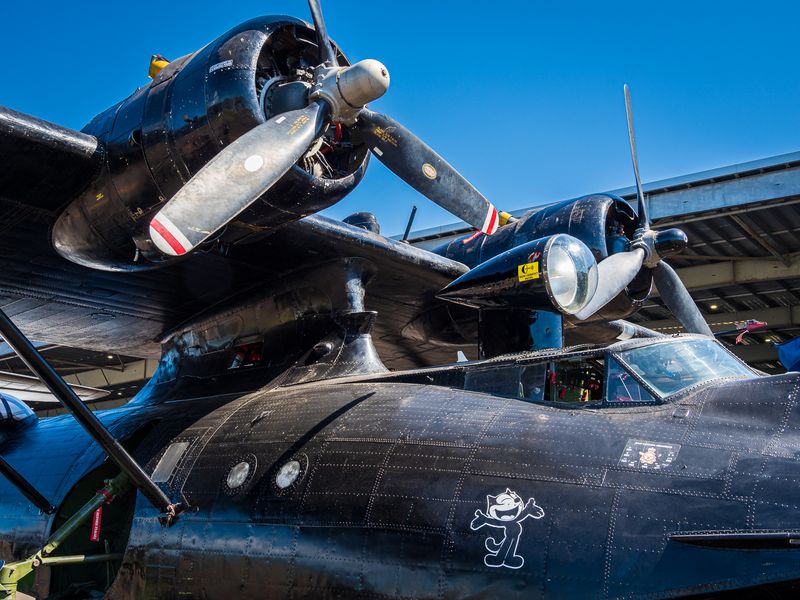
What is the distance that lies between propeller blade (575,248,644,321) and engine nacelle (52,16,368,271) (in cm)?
285

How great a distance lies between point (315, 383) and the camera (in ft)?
25.9

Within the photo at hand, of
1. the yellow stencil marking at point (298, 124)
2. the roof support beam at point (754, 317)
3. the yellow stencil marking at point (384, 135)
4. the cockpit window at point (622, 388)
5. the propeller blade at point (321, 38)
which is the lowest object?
the cockpit window at point (622, 388)

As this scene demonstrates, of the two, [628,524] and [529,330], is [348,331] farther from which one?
[628,524]

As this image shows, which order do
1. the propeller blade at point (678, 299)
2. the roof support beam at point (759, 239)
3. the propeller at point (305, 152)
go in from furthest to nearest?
the roof support beam at point (759, 239), the propeller blade at point (678, 299), the propeller at point (305, 152)

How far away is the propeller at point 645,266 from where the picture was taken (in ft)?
27.0

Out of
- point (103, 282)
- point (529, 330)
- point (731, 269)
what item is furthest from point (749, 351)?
point (103, 282)

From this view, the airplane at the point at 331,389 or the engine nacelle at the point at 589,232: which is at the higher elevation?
the engine nacelle at the point at 589,232

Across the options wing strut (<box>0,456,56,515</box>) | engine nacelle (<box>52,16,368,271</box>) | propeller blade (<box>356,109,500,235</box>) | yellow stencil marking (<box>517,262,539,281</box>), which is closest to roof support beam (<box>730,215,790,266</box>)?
propeller blade (<box>356,109,500,235</box>)

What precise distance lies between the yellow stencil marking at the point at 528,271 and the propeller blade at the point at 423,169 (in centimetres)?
114

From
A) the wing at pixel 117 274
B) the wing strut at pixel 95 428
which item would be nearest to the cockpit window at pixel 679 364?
the wing at pixel 117 274

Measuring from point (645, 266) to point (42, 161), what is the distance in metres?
6.60

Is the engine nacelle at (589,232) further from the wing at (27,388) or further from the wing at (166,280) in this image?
the wing at (27,388)

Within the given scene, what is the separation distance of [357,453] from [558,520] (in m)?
1.82

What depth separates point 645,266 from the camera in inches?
362
